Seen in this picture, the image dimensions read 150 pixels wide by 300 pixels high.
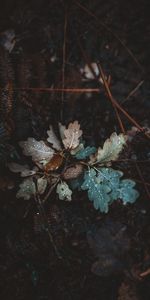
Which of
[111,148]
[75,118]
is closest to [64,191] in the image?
[111,148]

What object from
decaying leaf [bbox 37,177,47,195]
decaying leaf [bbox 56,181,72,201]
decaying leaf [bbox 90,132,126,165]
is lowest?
decaying leaf [bbox 56,181,72,201]

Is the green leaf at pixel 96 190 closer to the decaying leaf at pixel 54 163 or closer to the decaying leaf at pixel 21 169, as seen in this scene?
the decaying leaf at pixel 54 163

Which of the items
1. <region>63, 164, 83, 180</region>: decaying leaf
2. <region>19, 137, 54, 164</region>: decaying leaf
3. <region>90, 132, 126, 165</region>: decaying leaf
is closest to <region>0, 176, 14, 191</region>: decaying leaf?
<region>19, 137, 54, 164</region>: decaying leaf

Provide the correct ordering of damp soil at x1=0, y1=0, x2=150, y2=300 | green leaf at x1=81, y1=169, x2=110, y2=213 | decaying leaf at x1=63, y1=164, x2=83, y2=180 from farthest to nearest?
damp soil at x1=0, y1=0, x2=150, y2=300, decaying leaf at x1=63, y1=164, x2=83, y2=180, green leaf at x1=81, y1=169, x2=110, y2=213

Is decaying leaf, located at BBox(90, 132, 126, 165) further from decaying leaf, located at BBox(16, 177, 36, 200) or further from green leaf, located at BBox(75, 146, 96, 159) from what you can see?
decaying leaf, located at BBox(16, 177, 36, 200)

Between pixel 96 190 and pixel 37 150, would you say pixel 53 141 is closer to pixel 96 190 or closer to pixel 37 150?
pixel 37 150

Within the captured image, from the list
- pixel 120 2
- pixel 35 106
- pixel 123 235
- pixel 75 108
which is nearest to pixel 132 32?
pixel 120 2

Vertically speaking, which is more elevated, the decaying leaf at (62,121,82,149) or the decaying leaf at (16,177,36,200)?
the decaying leaf at (62,121,82,149)

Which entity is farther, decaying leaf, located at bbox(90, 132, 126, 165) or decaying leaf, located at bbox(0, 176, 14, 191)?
decaying leaf, located at bbox(0, 176, 14, 191)
